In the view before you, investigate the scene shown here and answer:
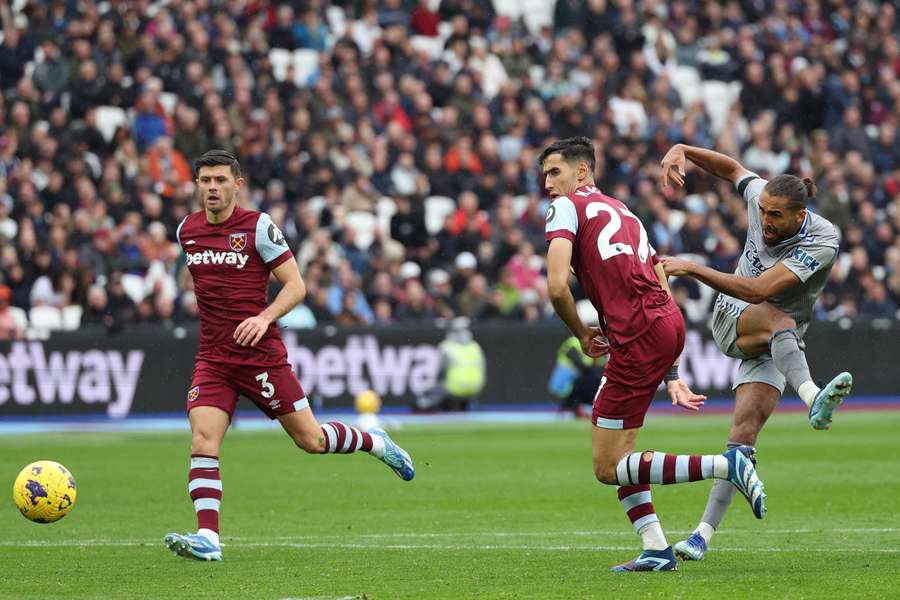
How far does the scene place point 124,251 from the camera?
909 inches

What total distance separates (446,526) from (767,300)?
3099 mm

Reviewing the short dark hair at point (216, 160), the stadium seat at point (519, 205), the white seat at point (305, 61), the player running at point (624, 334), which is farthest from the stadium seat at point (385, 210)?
the player running at point (624, 334)

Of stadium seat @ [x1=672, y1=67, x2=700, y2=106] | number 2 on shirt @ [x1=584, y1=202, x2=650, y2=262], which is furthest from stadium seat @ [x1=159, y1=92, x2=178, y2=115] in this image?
number 2 on shirt @ [x1=584, y1=202, x2=650, y2=262]

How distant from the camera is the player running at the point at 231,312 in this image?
947cm

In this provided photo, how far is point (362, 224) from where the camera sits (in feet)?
84.2

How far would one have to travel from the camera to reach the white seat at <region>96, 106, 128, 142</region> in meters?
24.8

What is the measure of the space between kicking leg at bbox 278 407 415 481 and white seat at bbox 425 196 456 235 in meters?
16.1

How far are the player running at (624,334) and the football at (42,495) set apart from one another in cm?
332

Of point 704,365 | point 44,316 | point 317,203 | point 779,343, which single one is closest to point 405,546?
point 779,343

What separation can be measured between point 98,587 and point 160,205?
51.7 feet

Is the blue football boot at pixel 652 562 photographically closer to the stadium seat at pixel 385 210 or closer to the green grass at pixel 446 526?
the green grass at pixel 446 526

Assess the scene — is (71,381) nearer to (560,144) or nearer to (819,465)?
(819,465)

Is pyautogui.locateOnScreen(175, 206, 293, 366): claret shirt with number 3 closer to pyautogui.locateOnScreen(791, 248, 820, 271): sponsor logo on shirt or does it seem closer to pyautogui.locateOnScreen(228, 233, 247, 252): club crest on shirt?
pyautogui.locateOnScreen(228, 233, 247, 252): club crest on shirt

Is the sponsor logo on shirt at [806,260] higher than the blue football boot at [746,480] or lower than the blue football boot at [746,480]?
higher
